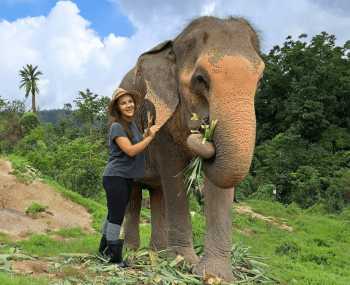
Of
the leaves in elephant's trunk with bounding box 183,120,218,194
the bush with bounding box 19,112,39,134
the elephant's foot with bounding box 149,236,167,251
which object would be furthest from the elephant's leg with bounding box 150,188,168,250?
the bush with bounding box 19,112,39,134

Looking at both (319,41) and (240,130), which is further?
(319,41)

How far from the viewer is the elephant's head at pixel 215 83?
4.36 m

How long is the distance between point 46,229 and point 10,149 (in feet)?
58.2

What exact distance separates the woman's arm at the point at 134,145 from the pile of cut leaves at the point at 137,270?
3.51 ft

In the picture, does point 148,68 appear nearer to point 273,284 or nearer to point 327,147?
point 273,284

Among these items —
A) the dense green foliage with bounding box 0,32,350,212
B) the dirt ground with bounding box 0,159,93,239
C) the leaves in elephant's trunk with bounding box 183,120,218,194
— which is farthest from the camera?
the dense green foliage with bounding box 0,32,350,212

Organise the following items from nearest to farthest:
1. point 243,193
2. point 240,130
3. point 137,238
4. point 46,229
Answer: point 240,130 < point 137,238 < point 46,229 < point 243,193

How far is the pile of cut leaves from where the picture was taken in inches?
189

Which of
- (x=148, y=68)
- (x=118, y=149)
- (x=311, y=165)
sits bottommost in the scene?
(x=118, y=149)

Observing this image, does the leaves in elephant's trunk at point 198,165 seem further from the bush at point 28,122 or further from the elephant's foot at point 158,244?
the bush at point 28,122

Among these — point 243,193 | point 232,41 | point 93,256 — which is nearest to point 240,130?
point 232,41

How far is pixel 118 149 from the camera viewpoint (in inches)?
204

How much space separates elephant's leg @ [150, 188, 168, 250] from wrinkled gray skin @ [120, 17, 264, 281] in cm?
3

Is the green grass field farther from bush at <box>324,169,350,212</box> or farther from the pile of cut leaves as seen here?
bush at <box>324,169,350,212</box>
